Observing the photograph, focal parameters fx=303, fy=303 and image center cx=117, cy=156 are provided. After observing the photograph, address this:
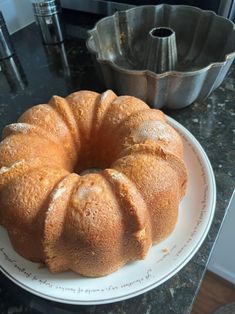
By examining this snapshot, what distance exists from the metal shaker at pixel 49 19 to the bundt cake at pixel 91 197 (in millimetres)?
645

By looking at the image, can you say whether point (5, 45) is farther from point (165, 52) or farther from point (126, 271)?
point (126, 271)

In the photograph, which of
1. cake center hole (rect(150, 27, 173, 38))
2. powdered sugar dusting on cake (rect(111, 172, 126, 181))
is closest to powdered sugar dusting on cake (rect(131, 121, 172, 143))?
powdered sugar dusting on cake (rect(111, 172, 126, 181))

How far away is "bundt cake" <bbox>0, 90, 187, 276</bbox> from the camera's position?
508mm

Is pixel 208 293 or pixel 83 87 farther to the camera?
pixel 208 293

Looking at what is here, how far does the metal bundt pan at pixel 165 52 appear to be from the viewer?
77cm

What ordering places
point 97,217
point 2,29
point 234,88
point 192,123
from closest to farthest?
1. point 97,217
2. point 192,123
3. point 234,88
4. point 2,29

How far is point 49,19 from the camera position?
3.74ft

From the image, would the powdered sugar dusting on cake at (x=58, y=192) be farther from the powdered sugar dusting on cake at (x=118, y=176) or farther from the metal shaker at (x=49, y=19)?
the metal shaker at (x=49, y=19)

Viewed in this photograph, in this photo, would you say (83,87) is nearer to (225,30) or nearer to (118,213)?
(225,30)

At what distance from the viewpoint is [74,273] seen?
0.55m

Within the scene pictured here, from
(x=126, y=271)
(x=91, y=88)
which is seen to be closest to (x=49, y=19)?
(x=91, y=88)

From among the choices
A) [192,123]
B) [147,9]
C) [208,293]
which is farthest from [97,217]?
[208,293]

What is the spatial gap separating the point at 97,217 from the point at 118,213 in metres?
0.04

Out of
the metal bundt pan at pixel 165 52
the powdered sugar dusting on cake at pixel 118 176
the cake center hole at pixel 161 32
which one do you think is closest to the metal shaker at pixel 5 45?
the metal bundt pan at pixel 165 52
